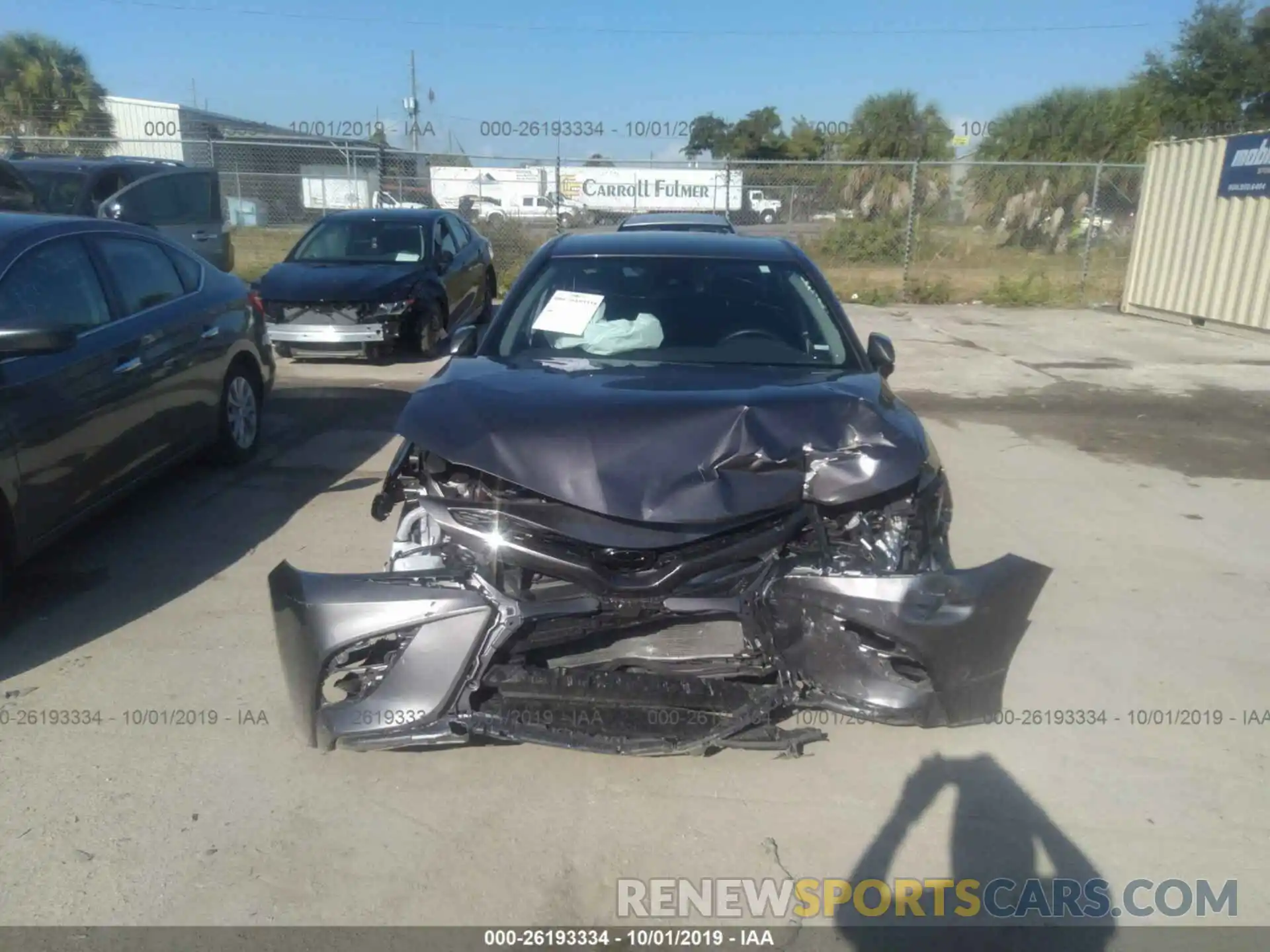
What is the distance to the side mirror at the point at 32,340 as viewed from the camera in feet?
13.5

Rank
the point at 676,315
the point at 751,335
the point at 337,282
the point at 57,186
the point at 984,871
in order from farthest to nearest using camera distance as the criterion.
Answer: the point at 57,186 → the point at 337,282 → the point at 676,315 → the point at 751,335 → the point at 984,871

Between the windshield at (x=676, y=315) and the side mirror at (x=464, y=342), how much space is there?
0.13 metres

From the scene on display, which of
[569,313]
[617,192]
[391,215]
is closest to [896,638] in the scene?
[569,313]

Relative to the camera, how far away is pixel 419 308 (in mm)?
10633

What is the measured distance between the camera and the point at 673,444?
331 centimetres

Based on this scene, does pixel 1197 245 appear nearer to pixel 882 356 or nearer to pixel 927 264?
pixel 927 264

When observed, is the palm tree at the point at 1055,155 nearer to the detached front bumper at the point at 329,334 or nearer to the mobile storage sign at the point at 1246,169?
the mobile storage sign at the point at 1246,169

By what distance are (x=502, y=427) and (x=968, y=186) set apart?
913 inches

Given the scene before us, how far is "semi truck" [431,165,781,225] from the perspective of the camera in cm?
2077

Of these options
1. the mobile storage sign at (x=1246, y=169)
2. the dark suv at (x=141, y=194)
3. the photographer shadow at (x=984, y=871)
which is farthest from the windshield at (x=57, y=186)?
the mobile storage sign at (x=1246, y=169)

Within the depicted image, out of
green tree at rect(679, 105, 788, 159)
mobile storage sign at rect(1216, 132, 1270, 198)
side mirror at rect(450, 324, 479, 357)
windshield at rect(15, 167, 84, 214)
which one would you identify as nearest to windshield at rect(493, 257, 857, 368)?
side mirror at rect(450, 324, 479, 357)

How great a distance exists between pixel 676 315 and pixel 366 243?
302 inches

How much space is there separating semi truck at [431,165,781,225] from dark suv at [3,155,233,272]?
649 centimetres

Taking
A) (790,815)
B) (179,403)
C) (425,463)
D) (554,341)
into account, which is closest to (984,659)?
(790,815)
